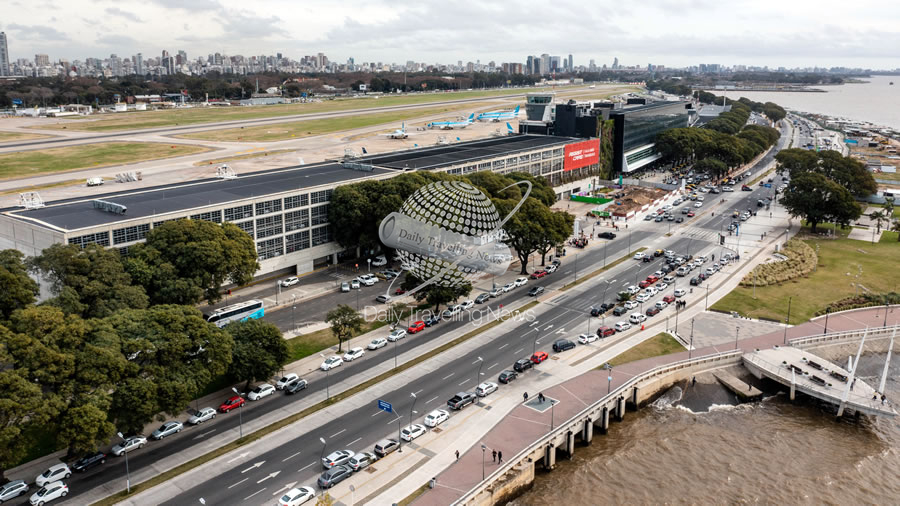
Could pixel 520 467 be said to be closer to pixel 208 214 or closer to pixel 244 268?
pixel 244 268

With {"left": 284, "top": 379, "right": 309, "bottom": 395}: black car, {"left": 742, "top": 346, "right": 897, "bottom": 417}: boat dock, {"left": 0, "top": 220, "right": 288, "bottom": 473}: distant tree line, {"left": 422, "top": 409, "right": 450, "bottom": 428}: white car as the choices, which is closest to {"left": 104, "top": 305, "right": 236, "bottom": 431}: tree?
{"left": 0, "top": 220, "right": 288, "bottom": 473}: distant tree line

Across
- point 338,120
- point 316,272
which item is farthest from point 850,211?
point 338,120

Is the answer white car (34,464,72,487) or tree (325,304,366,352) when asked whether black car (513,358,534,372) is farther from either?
white car (34,464,72,487)

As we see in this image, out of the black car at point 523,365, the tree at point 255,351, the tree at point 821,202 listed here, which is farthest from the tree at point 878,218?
the tree at point 255,351

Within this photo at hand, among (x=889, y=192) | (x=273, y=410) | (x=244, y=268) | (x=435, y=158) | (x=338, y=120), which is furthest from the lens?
(x=338, y=120)

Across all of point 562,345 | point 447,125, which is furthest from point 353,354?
point 447,125

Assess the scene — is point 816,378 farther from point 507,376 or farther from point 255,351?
point 255,351

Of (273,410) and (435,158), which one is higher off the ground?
(435,158)

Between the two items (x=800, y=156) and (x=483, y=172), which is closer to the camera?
(x=483, y=172)
